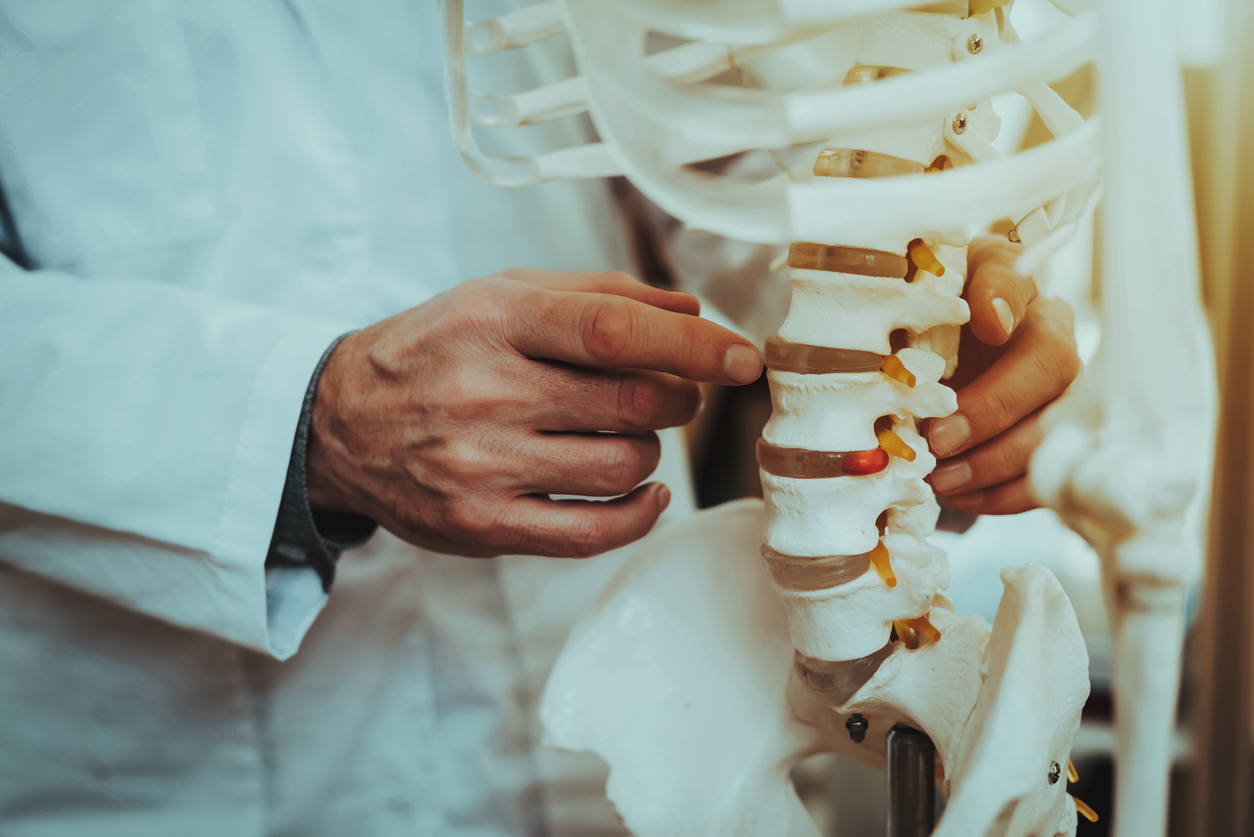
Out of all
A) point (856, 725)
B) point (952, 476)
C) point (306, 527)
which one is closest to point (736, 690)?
point (856, 725)

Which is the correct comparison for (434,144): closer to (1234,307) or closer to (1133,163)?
(1133,163)

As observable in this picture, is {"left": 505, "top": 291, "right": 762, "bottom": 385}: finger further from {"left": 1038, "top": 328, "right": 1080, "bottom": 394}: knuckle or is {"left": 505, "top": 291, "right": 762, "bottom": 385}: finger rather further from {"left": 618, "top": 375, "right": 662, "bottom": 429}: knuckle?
{"left": 1038, "top": 328, "right": 1080, "bottom": 394}: knuckle

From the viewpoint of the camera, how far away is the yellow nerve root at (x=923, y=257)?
13.4 inches

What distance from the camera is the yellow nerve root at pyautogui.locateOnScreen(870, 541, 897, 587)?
35 cm

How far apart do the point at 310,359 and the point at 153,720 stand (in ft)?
1.17

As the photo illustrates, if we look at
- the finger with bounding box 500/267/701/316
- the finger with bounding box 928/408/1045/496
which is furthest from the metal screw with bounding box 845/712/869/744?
the finger with bounding box 500/267/701/316

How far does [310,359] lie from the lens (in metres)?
0.48

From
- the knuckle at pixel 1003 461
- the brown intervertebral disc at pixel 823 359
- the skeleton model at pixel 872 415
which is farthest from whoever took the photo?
the knuckle at pixel 1003 461

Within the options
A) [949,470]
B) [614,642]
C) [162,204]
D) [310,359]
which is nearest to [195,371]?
[310,359]

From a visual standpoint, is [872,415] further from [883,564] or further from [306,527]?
[306,527]

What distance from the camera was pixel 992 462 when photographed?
0.43m

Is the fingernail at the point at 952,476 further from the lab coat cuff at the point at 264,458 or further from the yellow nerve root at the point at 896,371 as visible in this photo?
the lab coat cuff at the point at 264,458

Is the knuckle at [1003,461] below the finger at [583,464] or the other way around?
below

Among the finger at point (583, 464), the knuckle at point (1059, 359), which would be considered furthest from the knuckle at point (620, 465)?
the knuckle at point (1059, 359)
